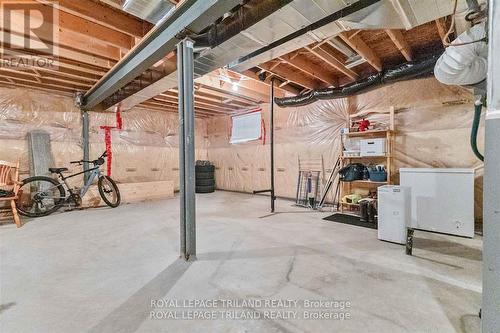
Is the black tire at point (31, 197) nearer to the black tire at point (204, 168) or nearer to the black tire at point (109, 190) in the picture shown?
the black tire at point (109, 190)

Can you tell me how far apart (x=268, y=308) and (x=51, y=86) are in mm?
5390

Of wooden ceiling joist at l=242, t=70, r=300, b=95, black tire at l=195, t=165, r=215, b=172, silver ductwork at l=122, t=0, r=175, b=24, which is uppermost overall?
wooden ceiling joist at l=242, t=70, r=300, b=95

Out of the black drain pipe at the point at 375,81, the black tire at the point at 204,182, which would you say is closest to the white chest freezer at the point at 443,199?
the black drain pipe at the point at 375,81

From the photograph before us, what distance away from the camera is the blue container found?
3.52 m

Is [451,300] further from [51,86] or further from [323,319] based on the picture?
[51,86]

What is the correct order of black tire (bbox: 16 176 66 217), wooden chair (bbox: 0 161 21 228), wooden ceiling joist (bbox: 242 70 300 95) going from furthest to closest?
wooden ceiling joist (bbox: 242 70 300 95) < black tire (bbox: 16 176 66 217) < wooden chair (bbox: 0 161 21 228)

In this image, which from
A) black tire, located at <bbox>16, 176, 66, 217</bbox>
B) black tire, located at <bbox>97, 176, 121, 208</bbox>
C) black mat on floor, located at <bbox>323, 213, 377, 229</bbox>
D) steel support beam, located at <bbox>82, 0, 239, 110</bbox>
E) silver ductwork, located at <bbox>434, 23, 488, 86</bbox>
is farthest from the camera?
black tire, located at <bbox>97, 176, 121, 208</bbox>

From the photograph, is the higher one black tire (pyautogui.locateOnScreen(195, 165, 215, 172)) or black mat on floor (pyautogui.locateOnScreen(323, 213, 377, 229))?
black tire (pyautogui.locateOnScreen(195, 165, 215, 172))

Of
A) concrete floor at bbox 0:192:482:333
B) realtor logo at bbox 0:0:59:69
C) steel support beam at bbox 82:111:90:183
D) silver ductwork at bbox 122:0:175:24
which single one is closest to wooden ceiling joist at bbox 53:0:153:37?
realtor logo at bbox 0:0:59:69

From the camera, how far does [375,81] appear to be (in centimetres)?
A: 356

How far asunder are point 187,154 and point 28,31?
243 centimetres

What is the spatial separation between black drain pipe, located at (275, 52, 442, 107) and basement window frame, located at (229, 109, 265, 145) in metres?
1.13

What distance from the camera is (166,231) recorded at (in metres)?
3.01

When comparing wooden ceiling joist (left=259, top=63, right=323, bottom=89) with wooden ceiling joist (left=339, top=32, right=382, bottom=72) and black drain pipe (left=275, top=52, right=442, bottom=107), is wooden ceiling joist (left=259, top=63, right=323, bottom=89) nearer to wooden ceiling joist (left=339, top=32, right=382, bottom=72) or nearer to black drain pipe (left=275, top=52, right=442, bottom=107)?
black drain pipe (left=275, top=52, right=442, bottom=107)
